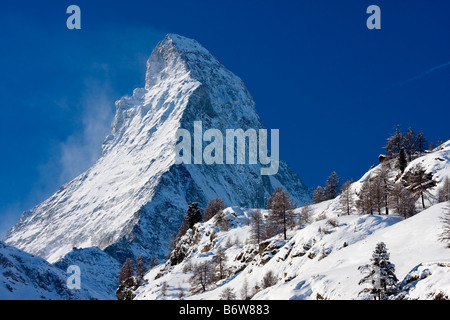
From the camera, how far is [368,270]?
36062 mm

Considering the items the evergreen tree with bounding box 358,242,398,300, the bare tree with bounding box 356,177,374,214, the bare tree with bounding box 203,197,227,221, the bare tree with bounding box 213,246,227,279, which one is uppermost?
the bare tree with bounding box 203,197,227,221

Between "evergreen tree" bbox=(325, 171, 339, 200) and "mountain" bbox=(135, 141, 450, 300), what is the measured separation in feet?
51.0

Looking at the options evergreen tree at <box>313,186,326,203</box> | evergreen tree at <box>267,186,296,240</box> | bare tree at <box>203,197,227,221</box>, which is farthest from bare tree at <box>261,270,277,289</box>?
evergreen tree at <box>313,186,326,203</box>

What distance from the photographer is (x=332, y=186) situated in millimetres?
116000

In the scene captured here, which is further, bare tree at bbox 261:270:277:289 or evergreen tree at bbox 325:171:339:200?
evergreen tree at bbox 325:171:339:200

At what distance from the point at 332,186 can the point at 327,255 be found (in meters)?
66.7

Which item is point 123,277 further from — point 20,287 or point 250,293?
point 250,293

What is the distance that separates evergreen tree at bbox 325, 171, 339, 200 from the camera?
11544 centimetres

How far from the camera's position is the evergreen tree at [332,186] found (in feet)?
379

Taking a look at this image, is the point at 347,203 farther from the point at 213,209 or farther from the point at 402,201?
the point at 213,209

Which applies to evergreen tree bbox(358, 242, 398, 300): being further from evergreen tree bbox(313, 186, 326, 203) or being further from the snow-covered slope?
the snow-covered slope

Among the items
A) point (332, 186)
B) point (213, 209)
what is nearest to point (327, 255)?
point (332, 186)

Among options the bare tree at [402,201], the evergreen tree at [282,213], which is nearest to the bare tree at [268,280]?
the evergreen tree at [282,213]
